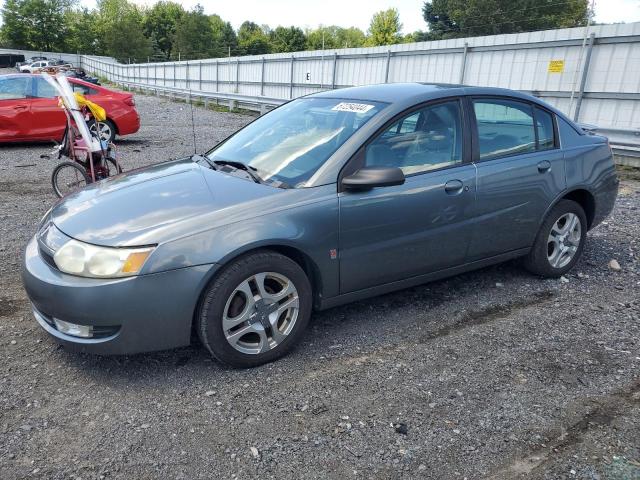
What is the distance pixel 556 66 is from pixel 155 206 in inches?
425

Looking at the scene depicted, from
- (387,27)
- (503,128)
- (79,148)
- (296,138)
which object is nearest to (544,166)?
(503,128)

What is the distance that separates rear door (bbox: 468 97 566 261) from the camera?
3.92m

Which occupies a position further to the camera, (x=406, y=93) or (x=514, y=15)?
(x=514, y=15)

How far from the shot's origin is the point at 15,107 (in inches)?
411

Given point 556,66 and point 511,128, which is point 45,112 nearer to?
point 511,128

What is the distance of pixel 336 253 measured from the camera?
3.29 m

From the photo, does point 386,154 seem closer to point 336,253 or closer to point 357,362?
point 336,253

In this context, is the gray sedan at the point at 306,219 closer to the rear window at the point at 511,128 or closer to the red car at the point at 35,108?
the rear window at the point at 511,128

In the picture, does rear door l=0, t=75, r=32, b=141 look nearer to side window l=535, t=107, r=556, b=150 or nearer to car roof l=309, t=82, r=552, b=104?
car roof l=309, t=82, r=552, b=104

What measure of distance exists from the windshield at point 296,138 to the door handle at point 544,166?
147 cm

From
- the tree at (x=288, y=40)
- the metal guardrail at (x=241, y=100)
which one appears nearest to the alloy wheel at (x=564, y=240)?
the metal guardrail at (x=241, y=100)

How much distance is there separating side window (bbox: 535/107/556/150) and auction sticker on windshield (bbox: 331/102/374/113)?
1.58 m

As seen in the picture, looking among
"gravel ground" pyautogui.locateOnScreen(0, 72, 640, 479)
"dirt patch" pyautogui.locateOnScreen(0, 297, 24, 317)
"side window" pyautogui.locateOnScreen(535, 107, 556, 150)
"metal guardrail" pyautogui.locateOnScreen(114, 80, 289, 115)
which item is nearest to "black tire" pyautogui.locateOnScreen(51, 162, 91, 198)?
"gravel ground" pyautogui.locateOnScreen(0, 72, 640, 479)

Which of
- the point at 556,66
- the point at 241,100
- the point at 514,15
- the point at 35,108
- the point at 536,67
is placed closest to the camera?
the point at 35,108
